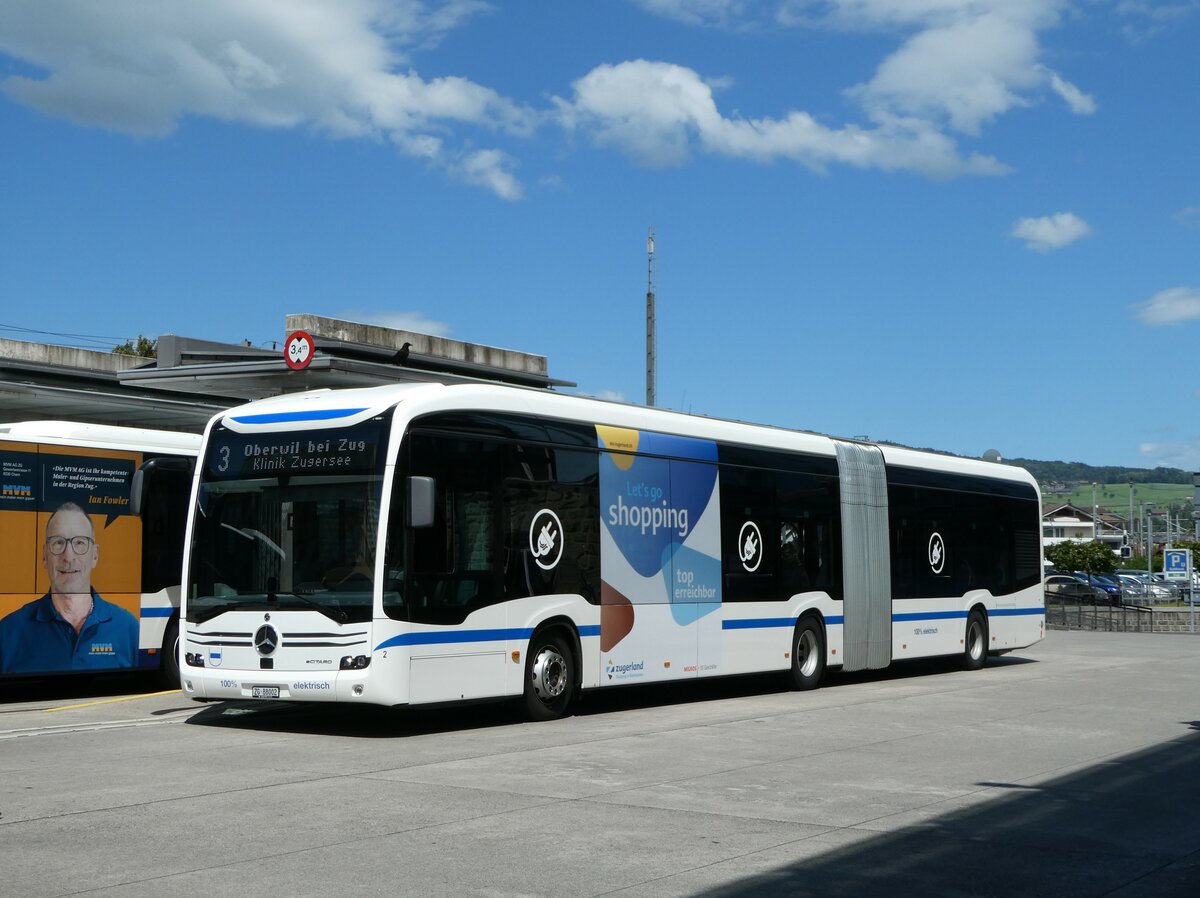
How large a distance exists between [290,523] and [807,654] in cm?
870

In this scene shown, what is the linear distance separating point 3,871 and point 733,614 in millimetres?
11850

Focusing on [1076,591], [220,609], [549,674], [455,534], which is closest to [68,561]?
[220,609]

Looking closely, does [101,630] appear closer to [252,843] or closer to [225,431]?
[225,431]

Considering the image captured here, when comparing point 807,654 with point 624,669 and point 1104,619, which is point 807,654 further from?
point 1104,619

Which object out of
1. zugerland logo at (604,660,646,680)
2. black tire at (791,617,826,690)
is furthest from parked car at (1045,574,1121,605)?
zugerland logo at (604,660,646,680)

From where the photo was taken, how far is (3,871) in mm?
7297

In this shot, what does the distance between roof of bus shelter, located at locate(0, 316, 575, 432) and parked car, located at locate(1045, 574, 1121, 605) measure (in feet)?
109

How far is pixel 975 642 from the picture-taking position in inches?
961

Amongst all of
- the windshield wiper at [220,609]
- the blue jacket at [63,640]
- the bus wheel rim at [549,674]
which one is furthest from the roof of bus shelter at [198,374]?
the windshield wiper at [220,609]

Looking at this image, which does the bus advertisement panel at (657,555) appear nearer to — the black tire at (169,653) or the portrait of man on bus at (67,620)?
the black tire at (169,653)

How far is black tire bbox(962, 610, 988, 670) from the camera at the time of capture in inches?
952

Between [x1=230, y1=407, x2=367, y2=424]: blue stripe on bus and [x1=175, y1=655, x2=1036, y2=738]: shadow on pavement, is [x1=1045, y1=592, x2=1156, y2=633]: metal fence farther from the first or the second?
[x1=230, y1=407, x2=367, y2=424]: blue stripe on bus

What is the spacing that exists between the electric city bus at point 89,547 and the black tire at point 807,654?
7.77 m

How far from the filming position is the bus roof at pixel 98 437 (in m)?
16.7
